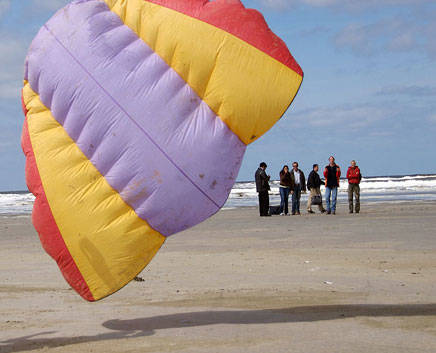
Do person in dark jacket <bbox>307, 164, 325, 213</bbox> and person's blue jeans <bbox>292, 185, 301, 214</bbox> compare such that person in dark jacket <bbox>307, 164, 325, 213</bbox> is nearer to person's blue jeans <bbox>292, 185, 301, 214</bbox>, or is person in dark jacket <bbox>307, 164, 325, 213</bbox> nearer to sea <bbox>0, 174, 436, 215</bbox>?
person's blue jeans <bbox>292, 185, 301, 214</bbox>

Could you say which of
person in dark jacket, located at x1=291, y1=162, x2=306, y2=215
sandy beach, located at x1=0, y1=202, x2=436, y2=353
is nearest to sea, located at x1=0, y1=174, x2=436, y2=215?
person in dark jacket, located at x1=291, y1=162, x2=306, y2=215

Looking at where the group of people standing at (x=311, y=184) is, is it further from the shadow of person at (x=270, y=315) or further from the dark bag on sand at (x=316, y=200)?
the shadow of person at (x=270, y=315)

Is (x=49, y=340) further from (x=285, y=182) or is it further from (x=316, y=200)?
(x=316, y=200)

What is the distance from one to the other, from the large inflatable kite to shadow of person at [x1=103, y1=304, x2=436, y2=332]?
1.02 meters

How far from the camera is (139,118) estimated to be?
21.4ft

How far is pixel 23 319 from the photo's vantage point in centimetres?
798

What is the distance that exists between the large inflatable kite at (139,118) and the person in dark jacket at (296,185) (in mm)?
18862

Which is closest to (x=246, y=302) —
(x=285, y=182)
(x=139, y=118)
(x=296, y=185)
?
(x=139, y=118)

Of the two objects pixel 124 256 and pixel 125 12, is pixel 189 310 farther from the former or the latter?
pixel 125 12

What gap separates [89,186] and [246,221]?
16.7 metres

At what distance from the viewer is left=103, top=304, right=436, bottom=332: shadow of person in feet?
24.5

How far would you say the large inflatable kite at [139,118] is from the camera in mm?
6488

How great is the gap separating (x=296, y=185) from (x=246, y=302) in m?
17.3

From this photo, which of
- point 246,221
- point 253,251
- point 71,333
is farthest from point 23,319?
point 246,221
